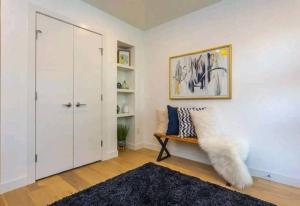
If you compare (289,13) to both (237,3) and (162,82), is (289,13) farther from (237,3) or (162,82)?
(162,82)

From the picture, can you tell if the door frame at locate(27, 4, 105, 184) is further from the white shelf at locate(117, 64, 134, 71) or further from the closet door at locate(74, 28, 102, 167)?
the white shelf at locate(117, 64, 134, 71)

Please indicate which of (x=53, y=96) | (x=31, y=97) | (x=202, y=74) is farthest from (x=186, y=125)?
(x=31, y=97)

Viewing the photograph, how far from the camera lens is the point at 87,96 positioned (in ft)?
8.32

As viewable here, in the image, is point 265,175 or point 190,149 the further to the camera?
point 190,149

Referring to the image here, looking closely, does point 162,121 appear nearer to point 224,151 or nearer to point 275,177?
point 224,151

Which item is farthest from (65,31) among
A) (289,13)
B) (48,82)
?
(289,13)

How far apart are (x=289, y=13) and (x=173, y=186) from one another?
2423 mm

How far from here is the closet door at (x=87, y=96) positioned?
242cm

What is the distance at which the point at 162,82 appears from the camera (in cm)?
320

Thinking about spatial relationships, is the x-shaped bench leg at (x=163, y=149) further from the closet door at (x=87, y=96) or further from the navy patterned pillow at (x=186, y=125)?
the closet door at (x=87, y=96)

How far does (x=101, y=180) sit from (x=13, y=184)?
929mm

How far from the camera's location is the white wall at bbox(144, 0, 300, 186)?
76.3 inches

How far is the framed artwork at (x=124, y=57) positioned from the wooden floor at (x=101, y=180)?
1.80m

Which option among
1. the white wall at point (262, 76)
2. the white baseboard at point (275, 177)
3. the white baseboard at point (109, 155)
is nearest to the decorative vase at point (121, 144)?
the white baseboard at point (109, 155)
